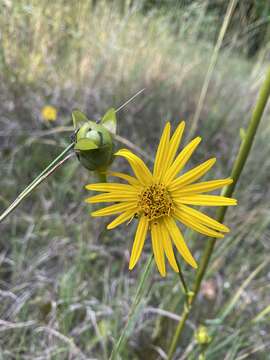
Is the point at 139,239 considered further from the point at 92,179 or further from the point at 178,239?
the point at 92,179

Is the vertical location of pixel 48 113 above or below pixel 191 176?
above

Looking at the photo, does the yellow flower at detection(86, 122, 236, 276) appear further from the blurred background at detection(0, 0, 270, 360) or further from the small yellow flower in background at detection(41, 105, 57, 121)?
the small yellow flower in background at detection(41, 105, 57, 121)

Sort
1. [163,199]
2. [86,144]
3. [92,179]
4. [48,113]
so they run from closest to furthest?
1. [86,144]
2. [163,199]
3. [92,179]
4. [48,113]

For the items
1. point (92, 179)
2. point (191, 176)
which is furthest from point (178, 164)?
point (92, 179)

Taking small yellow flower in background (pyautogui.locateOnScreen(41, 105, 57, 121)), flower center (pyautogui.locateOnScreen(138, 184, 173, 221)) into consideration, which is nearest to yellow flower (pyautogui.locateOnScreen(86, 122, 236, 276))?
flower center (pyautogui.locateOnScreen(138, 184, 173, 221))

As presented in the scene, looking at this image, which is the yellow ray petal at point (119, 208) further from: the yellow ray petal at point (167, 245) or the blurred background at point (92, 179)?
the blurred background at point (92, 179)

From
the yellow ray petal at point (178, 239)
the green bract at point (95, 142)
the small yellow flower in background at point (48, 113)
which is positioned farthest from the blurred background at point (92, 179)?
the green bract at point (95, 142)
